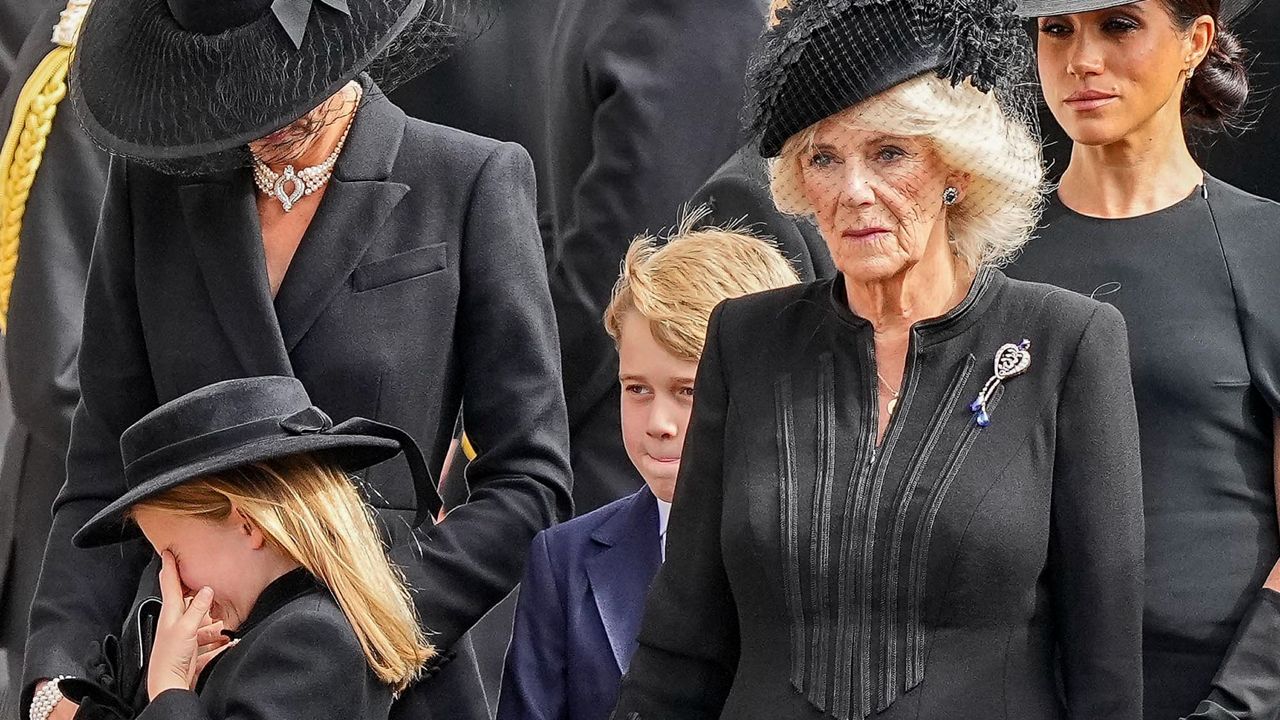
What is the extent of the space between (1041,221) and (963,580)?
0.88 metres

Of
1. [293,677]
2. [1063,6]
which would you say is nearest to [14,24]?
[293,677]

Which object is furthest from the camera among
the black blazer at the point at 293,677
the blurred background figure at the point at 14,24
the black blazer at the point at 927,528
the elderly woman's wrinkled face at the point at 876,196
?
the blurred background figure at the point at 14,24

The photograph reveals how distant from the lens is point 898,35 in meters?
2.50

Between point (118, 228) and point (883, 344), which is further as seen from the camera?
point (118, 228)

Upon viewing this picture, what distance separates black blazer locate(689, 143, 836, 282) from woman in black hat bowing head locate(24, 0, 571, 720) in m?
0.58

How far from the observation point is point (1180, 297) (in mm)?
2969

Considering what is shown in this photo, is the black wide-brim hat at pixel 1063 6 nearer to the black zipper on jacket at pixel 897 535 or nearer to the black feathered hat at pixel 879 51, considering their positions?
the black feathered hat at pixel 879 51

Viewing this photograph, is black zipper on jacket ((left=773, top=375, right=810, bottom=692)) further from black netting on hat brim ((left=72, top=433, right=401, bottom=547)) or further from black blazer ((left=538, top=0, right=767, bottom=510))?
black blazer ((left=538, top=0, right=767, bottom=510))

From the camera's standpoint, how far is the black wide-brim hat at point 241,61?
2955 millimetres

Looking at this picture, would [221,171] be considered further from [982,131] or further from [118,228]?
[982,131]

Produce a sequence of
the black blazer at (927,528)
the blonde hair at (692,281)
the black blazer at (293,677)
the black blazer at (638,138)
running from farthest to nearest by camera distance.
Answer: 1. the black blazer at (638,138)
2. the blonde hair at (692,281)
3. the black blazer at (293,677)
4. the black blazer at (927,528)

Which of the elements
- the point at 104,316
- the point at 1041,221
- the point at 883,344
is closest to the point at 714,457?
the point at 883,344

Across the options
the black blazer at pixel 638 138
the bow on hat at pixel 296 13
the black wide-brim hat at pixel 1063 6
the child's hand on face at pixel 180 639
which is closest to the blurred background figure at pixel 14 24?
the black blazer at pixel 638 138

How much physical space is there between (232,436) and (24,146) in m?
1.51
